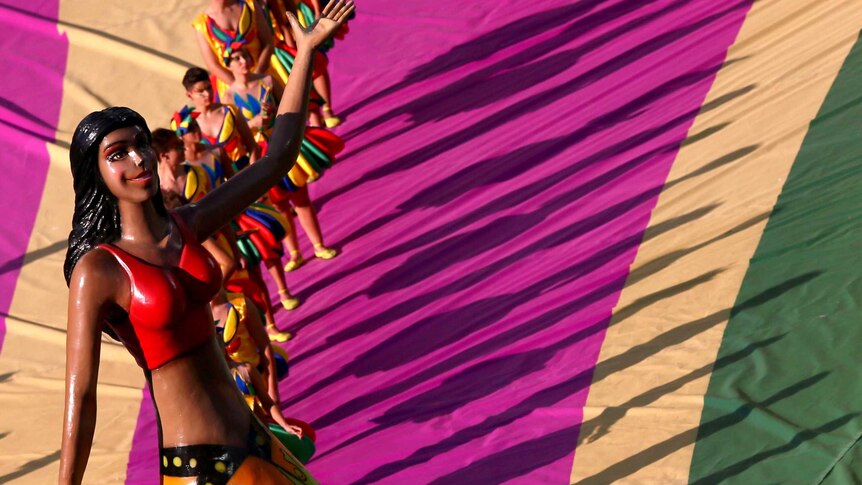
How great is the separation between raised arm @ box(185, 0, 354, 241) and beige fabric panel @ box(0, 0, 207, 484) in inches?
106

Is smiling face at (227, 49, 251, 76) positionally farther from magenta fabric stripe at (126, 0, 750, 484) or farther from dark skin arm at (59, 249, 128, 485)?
dark skin arm at (59, 249, 128, 485)

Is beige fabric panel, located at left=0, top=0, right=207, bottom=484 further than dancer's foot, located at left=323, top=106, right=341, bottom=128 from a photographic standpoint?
No

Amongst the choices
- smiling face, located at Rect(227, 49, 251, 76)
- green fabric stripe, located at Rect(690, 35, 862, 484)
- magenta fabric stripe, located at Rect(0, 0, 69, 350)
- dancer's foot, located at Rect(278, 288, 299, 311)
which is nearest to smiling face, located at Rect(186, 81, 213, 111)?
smiling face, located at Rect(227, 49, 251, 76)

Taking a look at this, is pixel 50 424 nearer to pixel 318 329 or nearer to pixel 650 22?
pixel 318 329

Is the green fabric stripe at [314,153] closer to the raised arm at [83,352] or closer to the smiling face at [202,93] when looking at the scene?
the smiling face at [202,93]

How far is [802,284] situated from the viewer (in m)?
5.05

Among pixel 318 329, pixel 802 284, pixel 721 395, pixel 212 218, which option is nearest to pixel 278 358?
pixel 318 329

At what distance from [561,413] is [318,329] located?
4.99 feet

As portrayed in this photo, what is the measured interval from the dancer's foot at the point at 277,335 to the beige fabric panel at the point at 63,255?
1.99 ft

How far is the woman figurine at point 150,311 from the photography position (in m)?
2.46

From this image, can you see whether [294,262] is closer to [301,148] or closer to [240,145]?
[301,148]

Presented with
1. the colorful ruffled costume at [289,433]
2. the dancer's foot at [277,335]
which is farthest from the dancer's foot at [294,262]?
the colorful ruffled costume at [289,433]

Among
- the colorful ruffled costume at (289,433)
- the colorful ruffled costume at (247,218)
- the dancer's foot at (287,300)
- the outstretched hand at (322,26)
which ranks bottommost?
the dancer's foot at (287,300)

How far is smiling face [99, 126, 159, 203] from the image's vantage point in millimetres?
2488
